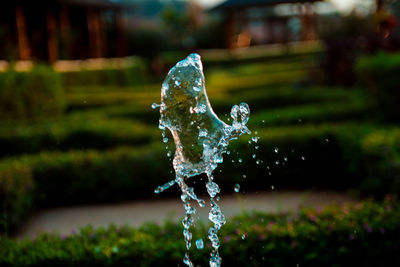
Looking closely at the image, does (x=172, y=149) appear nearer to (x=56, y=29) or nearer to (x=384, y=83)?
(x=384, y=83)

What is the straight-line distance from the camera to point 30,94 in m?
8.57

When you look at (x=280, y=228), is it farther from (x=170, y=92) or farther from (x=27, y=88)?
(x=27, y=88)

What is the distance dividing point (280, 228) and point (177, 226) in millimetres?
742

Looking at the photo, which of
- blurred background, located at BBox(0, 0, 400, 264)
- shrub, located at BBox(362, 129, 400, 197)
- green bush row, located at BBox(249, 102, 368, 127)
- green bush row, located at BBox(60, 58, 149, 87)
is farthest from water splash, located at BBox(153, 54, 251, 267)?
green bush row, located at BBox(60, 58, 149, 87)

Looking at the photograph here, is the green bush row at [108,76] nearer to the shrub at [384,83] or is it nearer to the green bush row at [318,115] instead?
the green bush row at [318,115]

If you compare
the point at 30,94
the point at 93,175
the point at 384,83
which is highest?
the point at 30,94

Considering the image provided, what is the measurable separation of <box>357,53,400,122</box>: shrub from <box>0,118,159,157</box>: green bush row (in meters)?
A: 3.30

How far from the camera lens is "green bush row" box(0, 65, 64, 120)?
330 inches

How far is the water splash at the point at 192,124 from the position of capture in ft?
8.41

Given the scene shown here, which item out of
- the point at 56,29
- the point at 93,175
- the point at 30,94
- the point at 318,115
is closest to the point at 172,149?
the point at 93,175

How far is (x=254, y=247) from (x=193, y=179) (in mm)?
2386

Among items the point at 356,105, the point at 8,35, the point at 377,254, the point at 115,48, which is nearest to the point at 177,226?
the point at 377,254

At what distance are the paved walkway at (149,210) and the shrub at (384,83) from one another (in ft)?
6.62

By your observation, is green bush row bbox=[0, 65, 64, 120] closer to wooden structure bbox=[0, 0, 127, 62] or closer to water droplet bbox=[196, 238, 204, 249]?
wooden structure bbox=[0, 0, 127, 62]
